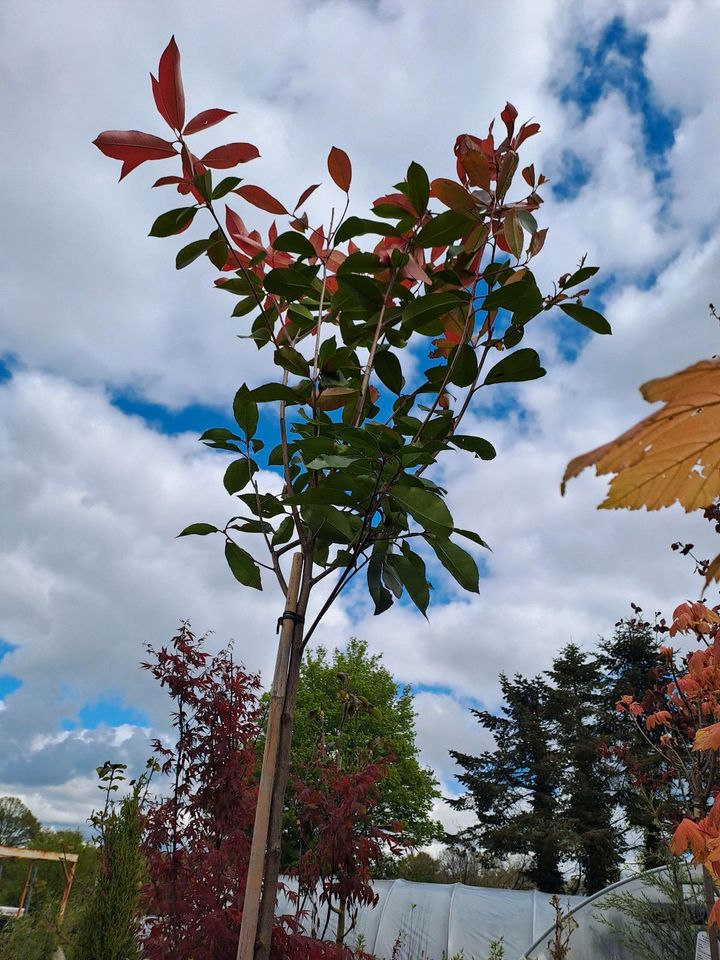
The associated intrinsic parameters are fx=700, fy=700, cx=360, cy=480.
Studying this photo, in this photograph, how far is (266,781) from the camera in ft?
4.51

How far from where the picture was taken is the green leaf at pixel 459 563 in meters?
1.31

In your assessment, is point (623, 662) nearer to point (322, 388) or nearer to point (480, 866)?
point (480, 866)

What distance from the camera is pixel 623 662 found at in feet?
64.6

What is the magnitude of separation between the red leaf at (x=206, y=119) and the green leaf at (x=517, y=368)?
696 millimetres

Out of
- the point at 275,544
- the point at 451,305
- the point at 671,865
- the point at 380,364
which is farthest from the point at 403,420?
the point at 671,865

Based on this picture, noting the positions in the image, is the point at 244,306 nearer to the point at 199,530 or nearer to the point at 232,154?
the point at 232,154

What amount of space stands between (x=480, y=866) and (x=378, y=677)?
6561 millimetres

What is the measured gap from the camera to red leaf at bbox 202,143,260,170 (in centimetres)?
137

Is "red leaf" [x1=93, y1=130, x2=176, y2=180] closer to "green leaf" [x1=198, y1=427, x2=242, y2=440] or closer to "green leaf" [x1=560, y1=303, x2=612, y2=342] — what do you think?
"green leaf" [x1=198, y1=427, x2=242, y2=440]

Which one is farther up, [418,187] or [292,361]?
[418,187]

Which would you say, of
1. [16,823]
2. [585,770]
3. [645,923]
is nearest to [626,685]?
[585,770]

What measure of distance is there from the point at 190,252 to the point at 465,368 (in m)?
0.63

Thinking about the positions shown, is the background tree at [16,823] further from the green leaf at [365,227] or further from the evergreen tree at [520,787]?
the green leaf at [365,227]

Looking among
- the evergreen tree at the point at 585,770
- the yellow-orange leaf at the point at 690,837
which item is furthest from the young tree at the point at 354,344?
the evergreen tree at the point at 585,770
